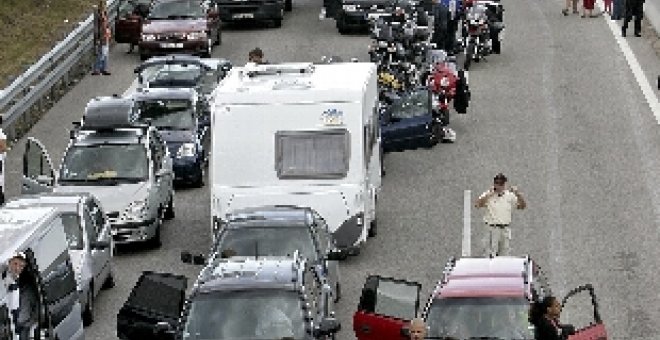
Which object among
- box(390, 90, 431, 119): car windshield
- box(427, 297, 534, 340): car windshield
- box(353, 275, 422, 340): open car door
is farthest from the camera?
box(390, 90, 431, 119): car windshield

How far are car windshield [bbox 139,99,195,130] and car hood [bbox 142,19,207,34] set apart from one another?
1062cm

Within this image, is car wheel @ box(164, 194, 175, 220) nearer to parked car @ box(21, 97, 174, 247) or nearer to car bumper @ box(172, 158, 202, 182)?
parked car @ box(21, 97, 174, 247)

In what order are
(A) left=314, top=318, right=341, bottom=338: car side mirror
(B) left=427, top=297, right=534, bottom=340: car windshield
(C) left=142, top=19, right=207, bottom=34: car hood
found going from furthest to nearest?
1. (C) left=142, top=19, right=207, bottom=34: car hood
2. (A) left=314, top=318, right=341, bottom=338: car side mirror
3. (B) left=427, top=297, right=534, bottom=340: car windshield

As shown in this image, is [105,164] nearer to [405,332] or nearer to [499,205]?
[499,205]

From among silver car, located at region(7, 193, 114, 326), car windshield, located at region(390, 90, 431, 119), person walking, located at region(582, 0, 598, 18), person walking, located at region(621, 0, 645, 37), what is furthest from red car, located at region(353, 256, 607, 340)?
person walking, located at region(582, 0, 598, 18)

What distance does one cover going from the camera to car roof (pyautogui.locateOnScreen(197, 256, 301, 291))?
73.7 feet

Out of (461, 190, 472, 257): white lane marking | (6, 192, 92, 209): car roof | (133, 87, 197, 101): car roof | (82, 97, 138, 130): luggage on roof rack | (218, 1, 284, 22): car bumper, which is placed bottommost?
(461, 190, 472, 257): white lane marking

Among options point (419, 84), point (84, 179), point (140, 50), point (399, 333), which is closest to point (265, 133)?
point (84, 179)

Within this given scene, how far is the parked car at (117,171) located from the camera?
100 ft

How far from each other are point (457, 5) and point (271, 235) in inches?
863

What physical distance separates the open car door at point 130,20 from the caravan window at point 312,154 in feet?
62.2

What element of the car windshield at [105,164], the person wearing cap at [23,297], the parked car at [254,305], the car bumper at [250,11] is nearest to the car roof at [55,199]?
the car windshield at [105,164]

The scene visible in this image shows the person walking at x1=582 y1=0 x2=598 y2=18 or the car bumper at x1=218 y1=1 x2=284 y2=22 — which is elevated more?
the car bumper at x1=218 y1=1 x2=284 y2=22

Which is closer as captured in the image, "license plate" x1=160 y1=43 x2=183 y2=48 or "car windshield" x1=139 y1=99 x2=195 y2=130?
"car windshield" x1=139 y1=99 x2=195 y2=130
